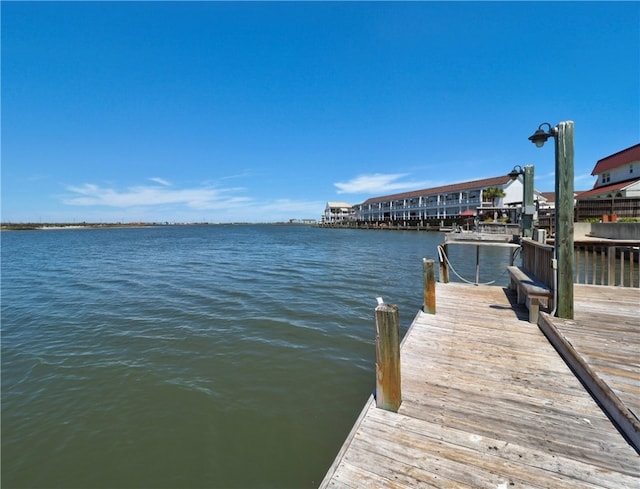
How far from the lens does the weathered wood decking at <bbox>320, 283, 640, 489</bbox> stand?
2352 mm

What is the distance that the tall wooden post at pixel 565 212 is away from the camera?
15.8 feet

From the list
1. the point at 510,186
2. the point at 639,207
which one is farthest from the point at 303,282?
the point at 510,186

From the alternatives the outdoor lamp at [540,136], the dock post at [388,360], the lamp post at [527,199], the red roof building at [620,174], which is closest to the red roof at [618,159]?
the red roof building at [620,174]

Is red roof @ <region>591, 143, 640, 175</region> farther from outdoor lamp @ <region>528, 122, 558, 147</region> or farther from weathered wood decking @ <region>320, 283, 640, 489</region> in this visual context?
weathered wood decking @ <region>320, 283, 640, 489</region>

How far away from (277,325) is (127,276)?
38.6 feet

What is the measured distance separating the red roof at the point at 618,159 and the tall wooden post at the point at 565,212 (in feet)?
107

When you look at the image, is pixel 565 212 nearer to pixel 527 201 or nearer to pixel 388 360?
pixel 388 360

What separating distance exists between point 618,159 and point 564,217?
35.7 m

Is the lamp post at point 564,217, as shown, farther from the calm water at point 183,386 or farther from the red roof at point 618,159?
the red roof at point 618,159

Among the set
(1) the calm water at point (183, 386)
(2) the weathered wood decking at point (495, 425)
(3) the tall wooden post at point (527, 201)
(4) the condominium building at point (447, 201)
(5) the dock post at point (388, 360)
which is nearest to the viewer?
Answer: (2) the weathered wood decking at point (495, 425)

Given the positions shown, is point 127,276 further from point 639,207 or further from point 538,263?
point 639,207

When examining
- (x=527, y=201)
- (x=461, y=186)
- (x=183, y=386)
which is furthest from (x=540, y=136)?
(x=461, y=186)

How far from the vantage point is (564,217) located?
Answer: 4.92 m

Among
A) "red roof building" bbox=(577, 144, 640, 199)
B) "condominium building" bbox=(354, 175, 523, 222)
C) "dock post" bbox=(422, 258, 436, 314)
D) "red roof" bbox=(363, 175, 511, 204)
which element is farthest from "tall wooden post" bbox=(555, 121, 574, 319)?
"red roof" bbox=(363, 175, 511, 204)
